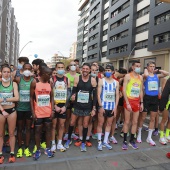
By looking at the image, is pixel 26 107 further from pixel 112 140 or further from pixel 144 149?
pixel 144 149

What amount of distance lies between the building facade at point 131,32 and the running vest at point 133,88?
11703 mm

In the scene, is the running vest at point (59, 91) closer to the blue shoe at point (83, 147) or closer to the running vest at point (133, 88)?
the blue shoe at point (83, 147)

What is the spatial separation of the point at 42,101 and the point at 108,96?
1.72 meters

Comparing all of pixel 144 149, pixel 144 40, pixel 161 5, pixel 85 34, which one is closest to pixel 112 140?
pixel 144 149

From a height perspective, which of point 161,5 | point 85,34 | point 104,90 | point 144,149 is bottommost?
point 144,149

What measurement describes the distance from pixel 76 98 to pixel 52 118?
804 mm

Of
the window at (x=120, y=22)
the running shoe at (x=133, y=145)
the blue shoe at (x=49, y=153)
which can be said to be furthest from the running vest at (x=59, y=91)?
the window at (x=120, y=22)

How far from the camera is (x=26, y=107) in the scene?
4414 mm

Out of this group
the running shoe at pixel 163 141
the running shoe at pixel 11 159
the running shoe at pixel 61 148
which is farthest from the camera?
the running shoe at pixel 163 141

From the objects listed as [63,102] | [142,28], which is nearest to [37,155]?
[63,102]

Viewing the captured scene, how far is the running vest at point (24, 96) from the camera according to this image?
4.40 meters

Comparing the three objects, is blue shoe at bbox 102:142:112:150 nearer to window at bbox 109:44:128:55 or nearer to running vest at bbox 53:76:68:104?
running vest at bbox 53:76:68:104

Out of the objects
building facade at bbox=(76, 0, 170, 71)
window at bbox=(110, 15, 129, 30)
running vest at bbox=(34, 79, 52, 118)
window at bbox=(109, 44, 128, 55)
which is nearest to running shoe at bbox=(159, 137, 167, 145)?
running vest at bbox=(34, 79, 52, 118)

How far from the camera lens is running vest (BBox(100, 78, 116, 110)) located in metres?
4.96
